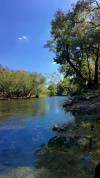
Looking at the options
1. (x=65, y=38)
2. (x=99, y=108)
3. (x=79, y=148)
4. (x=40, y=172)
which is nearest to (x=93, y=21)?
Answer: (x=65, y=38)

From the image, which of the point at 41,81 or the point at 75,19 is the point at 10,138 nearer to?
the point at 75,19

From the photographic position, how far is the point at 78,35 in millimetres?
34250

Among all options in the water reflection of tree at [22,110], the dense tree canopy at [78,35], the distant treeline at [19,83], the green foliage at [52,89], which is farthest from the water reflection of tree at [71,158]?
the green foliage at [52,89]

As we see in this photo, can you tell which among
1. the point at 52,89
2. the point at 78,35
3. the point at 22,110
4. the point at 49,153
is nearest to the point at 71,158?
the point at 49,153

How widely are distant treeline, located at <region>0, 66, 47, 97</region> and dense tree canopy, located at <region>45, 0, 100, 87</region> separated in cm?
6255

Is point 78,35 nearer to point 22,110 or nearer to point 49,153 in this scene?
point 22,110

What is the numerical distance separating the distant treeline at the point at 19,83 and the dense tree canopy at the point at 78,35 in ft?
205

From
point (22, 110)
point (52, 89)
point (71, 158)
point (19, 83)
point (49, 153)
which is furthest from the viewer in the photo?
point (52, 89)

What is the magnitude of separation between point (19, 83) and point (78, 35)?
8120 cm

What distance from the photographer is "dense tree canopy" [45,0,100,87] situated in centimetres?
2931

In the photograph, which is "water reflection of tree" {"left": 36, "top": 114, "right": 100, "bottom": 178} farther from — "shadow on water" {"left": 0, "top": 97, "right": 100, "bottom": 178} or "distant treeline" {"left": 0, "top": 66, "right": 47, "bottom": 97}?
"distant treeline" {"left": 0, "top": 66, "right": 47, "bottom": 97}

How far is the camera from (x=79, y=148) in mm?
11102

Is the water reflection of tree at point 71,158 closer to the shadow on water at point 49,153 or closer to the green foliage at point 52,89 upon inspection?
the shadow on water at point 49,153

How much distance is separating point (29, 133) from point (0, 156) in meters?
5.24
